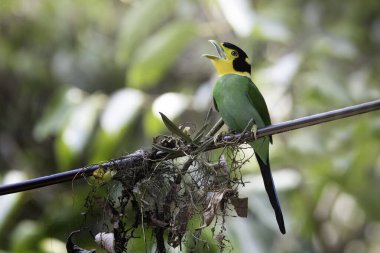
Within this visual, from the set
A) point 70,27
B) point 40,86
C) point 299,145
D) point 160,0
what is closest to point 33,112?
point 40,86

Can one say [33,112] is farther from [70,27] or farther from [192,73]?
[192,73]

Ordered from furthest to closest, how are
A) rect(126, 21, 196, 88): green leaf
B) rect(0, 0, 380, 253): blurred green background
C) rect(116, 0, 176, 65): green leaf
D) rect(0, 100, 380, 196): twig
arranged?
rect(116, 0, 176, 65): green leaf → rect(126, 21, 196, 88): green leaf → rect(0, 0, 380, 253): blurred green background → rect(0, 100, 380, 196): twig

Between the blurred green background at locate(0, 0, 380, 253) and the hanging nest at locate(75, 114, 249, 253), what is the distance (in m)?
0.43

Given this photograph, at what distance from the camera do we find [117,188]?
77.8 inches

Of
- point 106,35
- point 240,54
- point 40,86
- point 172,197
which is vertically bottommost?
point 172,197

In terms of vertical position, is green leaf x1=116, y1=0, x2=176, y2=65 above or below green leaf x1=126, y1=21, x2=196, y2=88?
above

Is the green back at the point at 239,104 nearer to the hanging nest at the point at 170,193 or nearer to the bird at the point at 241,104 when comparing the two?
the bird at the point at 241,104

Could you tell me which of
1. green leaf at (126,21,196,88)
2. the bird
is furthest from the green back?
green leaf at (126,21,196,88)

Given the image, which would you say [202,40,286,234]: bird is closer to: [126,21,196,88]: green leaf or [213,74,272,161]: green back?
[213,74,272,161]: green back

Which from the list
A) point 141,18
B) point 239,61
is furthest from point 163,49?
point 239,61

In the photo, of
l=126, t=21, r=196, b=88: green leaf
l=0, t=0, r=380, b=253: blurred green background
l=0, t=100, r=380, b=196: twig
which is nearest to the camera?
l=0, t=100, r=380, b=196: twig

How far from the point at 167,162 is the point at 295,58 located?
5.96 ft

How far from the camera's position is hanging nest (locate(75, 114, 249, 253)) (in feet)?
5.95

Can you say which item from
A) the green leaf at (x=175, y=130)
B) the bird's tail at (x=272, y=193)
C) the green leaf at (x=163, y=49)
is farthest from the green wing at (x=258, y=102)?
the green leaf at (x=163, y=49)
